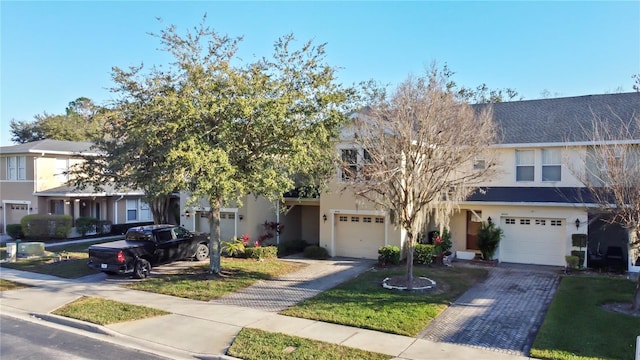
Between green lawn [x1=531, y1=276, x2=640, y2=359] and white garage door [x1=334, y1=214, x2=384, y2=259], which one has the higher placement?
white garage door [x1=334, y1=214, x2=384, y2=259]

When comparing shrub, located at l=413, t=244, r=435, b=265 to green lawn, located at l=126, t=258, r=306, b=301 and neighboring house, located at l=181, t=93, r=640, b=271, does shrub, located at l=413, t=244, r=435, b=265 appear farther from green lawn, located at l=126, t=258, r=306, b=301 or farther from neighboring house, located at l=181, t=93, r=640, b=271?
green lawn, located at l=126, t=258, r=306, b=301

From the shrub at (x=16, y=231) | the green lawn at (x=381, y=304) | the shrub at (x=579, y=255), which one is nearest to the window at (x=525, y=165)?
the shrub at (x=579, y=255)

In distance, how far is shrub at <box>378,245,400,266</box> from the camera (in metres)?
19.1

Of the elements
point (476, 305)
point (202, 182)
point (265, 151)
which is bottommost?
point (476, 305)

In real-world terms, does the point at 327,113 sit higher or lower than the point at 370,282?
higher

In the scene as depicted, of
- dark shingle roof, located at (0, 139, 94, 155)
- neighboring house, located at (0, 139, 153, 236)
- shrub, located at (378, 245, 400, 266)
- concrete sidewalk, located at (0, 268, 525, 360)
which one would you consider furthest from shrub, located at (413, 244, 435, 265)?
dark shingle roof, located at (0, 139, 94, 155)

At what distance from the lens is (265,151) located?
1612cm

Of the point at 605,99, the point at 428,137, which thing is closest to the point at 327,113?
the point at 428,137

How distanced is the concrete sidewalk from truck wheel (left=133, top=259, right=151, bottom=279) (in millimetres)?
1614

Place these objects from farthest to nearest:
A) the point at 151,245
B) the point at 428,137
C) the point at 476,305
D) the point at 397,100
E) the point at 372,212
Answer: the point at 372,212 → the point at 151,245 → the point at 397,100 → the point at 428,137 → the point at 476,305

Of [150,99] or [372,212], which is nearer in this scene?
[150,99]

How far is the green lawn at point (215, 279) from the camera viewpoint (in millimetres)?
15109

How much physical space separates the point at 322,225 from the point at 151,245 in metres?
7.69

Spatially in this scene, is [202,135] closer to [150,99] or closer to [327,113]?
[150,99]
